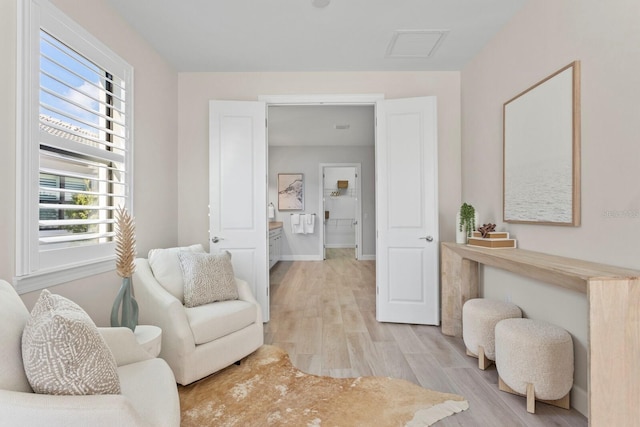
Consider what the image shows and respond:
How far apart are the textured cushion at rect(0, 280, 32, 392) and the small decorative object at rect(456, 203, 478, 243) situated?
3001 mm

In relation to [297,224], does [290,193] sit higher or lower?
higher

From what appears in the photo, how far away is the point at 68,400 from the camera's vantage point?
108cm

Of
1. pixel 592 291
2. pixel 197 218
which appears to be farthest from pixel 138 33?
pixel 592 291

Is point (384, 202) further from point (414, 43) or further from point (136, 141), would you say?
point (136, 141)

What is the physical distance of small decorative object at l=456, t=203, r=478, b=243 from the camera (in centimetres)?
310

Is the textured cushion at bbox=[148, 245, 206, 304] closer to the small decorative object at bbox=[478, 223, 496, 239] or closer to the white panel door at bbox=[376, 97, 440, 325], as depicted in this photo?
the white panel door at bbox=[376, 97, 440, 325]

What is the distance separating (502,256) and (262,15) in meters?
2.46

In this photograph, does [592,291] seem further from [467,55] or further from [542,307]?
[467,55]

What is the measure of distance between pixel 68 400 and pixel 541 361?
85.2 inches

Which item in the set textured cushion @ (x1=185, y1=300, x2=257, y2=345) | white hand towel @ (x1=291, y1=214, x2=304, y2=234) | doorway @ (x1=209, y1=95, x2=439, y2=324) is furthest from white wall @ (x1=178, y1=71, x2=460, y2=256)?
white hand towel @ (x1=291, y1=214, x2=304, y2=234)

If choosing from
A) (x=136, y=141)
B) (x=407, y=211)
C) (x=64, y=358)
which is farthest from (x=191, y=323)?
(x=407, y=211)

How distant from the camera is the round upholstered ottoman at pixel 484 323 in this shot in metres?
2.40

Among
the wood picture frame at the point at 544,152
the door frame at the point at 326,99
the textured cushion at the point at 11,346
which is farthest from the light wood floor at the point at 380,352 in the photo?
the door frame at the point at 326,99

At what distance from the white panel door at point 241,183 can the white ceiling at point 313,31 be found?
53 centimetres
